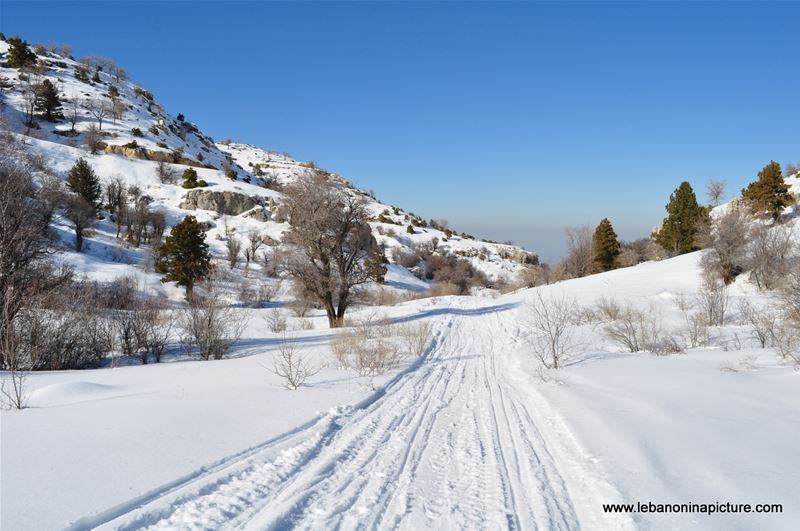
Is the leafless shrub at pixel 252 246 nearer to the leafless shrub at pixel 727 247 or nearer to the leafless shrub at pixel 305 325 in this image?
the leafless shrub at pixel 305 325

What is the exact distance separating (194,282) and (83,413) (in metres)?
27.0

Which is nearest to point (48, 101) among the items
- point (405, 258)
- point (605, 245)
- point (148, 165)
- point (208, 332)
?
point (148, 165)

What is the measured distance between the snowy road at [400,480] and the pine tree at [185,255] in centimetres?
2725

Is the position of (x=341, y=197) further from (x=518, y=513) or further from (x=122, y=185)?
(x=122, y=185)

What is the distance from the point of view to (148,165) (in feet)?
171

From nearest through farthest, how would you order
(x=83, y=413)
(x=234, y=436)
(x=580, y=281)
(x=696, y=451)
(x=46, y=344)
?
(x=696, y=451) < (x=234, y=436) < (x=83, y=413) < (x=46, y=344) < (x=580, y=281)

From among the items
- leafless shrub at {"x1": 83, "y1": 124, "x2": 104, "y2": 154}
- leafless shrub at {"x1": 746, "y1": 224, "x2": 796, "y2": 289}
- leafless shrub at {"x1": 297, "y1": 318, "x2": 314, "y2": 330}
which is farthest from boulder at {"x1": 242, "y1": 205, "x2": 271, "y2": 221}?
leafless shrub at {"x1": 746, "y1": 224, "x2": 796, "y2": 289}

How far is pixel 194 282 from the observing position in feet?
99.0

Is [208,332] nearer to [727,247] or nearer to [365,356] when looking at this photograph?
[365,356]

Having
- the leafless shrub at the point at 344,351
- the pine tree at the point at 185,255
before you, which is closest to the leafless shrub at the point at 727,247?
the leafless shrub at the point at 344,351

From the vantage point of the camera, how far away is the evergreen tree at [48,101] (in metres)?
53.4

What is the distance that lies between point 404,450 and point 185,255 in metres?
29.4

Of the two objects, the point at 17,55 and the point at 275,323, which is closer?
the point at 275,323

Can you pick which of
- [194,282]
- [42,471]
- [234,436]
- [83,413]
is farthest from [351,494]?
[194,282]
